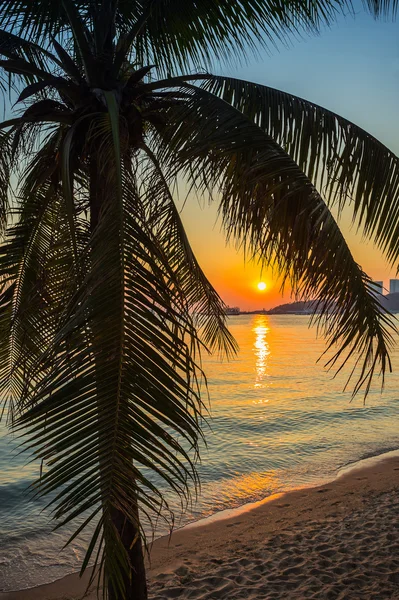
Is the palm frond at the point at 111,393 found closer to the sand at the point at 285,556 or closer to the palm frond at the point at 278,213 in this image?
the palm frond at the point at 278,213

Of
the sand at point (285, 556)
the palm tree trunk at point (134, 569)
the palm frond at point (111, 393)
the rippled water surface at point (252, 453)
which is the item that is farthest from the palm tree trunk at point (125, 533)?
the rippled water surface at point (252, 453)

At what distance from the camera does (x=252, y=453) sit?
15148mm

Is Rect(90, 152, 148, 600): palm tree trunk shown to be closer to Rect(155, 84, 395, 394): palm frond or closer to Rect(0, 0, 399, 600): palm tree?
Rect(0, 0, 399, 600): palm tree

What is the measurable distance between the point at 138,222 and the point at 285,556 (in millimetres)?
5420

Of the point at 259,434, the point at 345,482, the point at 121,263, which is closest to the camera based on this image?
the point at 121,263

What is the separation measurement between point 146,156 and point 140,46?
1.45 metres

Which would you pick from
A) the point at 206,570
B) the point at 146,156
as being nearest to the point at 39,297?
the point at 146,156

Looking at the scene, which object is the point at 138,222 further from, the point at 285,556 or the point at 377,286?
the point at 285,556

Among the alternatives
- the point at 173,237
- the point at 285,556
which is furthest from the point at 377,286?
the point at 285,556

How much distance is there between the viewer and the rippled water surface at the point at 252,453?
8680 millimetres

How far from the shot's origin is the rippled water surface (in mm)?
8680

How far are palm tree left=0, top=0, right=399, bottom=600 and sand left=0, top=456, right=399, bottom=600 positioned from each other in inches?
94.8

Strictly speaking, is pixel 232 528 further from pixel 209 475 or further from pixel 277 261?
pixel 277 261

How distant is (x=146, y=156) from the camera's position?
4605mm
